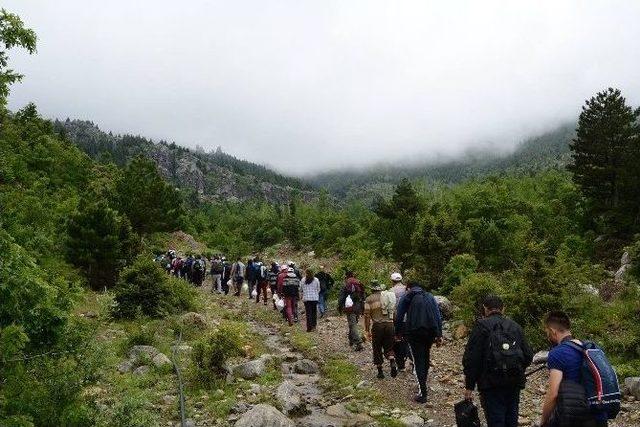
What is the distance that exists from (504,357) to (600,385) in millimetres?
1384

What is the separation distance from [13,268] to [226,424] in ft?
13.7

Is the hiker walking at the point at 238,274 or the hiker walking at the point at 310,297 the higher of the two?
the hiker walking at the point at 238,274

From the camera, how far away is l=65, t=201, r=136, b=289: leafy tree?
2188 centimetres

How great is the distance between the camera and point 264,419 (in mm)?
7359

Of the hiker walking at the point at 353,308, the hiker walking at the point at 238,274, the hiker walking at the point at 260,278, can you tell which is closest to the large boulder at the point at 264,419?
the hiker walking at the point at 353,308

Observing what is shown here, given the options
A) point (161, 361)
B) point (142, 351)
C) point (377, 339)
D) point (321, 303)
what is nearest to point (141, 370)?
point (161, 361)

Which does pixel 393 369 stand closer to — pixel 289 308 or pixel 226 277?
pixel 289 308

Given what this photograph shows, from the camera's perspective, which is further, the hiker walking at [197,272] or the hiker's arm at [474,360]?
the hiker walking at [197,272]

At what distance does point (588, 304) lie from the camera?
43.1 feet

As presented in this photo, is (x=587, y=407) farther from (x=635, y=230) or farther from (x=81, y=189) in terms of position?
(x=81, y=189)

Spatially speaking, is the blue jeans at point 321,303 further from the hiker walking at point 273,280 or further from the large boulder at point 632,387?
the large boulder at point 632,387

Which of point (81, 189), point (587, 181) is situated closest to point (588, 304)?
point (587, 181)

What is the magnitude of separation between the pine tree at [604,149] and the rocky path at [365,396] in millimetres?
22393

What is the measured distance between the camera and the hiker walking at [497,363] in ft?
18.9
